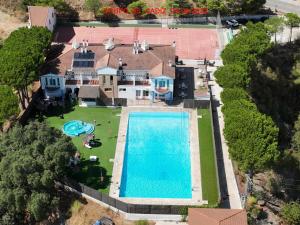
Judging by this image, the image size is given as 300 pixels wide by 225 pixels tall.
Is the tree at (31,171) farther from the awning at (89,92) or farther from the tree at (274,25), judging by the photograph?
the tree at (274,25)

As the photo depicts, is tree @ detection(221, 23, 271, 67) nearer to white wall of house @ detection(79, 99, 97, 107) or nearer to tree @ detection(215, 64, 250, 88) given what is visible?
tree @ detection(215, 64, 250, 88)

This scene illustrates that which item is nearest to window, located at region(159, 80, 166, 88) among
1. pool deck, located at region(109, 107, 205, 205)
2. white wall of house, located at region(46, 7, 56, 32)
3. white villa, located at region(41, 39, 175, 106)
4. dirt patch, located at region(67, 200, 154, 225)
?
white villa, located at region(41, 39, 175, 106)

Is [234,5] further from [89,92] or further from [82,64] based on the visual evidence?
[89,92]

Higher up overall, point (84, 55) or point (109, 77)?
point (84, 55)

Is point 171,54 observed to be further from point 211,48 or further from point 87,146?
point 87,146

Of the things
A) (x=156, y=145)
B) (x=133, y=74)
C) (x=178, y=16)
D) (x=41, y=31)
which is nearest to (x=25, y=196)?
(x=156, y=145)

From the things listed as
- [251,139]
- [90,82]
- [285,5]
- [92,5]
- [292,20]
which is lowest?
[251,139]

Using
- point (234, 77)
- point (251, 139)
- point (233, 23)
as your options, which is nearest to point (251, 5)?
point (233, 23)
